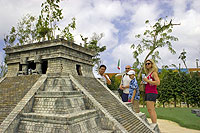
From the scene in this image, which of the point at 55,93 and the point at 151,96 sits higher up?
the point at 55,93

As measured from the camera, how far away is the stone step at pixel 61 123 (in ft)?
18.2

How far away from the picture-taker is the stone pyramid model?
6094 millimetres

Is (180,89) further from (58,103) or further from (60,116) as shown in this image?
(60,116)

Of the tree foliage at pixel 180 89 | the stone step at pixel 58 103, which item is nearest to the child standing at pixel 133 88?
the stone step at pixel 58 103

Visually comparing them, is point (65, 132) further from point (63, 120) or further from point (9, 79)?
point (9, 79)

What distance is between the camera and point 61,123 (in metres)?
5.59

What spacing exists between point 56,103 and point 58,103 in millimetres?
102

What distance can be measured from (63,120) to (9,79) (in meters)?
6.98

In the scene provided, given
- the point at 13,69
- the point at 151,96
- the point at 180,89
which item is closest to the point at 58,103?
the point at 151,96

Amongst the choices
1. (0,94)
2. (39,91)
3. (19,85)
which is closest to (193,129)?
(39,91)

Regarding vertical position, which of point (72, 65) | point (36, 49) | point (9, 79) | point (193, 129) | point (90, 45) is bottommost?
point (193, 129)

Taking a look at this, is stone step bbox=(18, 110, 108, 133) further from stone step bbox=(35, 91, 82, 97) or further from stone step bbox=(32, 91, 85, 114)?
stone step bbox=(35, 91, 82, 97)

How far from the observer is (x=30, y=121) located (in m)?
6.37

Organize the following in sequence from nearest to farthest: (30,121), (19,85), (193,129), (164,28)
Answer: (30,121), (19,85), (193,129), (164,28)
